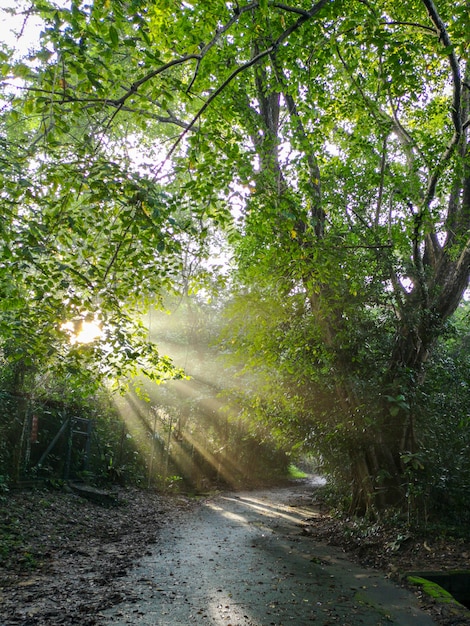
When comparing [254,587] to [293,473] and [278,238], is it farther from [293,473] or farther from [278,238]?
[293,473]

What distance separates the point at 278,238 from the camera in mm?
6387

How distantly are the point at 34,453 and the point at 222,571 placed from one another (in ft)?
22.8

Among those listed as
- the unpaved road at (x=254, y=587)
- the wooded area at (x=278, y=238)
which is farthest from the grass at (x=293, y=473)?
the unpaved road at (x=254, y=587)

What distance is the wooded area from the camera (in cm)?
482

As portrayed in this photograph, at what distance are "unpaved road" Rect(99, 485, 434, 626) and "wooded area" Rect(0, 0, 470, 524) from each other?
7.42 ft

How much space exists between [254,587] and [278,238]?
15.1 ft

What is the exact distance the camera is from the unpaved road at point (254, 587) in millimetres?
4898

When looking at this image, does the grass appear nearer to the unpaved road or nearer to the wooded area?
the wooded area

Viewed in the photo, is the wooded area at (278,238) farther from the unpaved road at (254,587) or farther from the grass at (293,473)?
the grass at (293,473)

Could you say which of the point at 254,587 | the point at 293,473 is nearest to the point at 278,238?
the point at 254,587

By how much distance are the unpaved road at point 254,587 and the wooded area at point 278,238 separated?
226cm

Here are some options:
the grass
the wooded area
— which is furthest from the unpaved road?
the grass

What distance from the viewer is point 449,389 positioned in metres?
9.69

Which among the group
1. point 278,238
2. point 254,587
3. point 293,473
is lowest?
point 293,473
